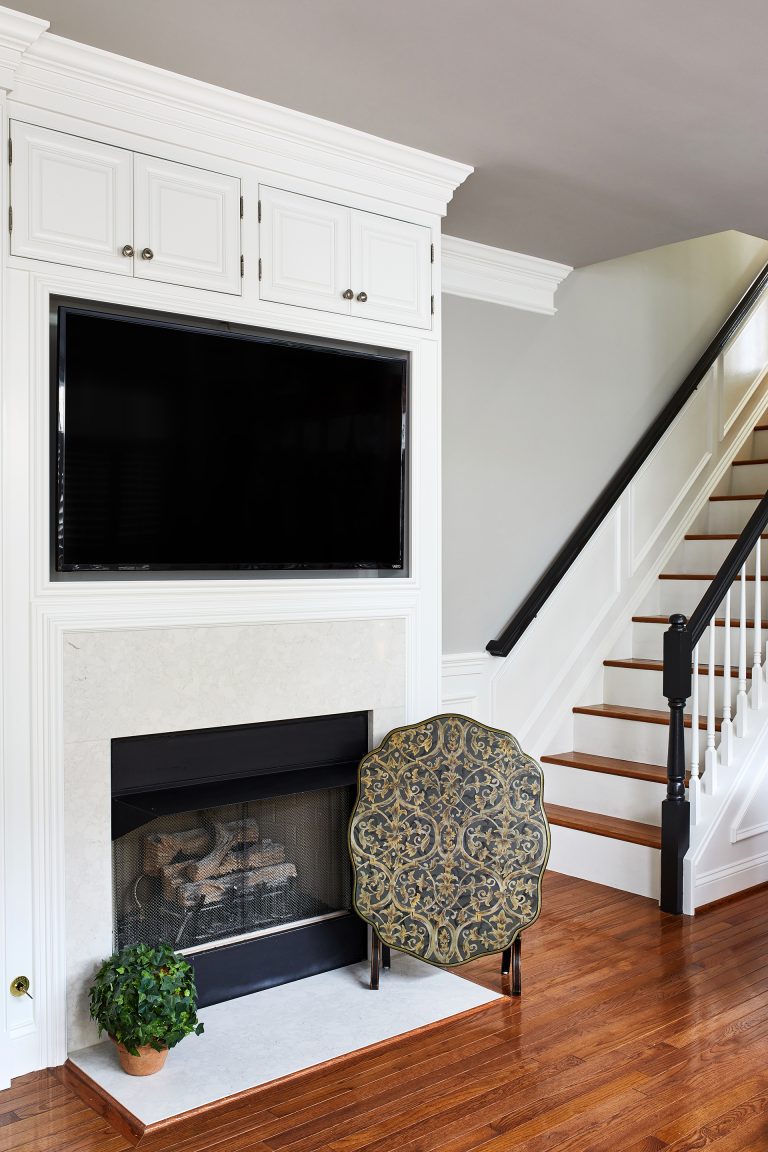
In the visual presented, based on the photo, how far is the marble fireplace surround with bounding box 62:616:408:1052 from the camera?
271 cm

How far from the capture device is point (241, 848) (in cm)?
310

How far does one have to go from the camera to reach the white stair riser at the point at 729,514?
18.2 feet

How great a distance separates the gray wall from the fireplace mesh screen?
52.7 inches

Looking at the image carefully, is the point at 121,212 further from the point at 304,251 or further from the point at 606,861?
the point at 606,861

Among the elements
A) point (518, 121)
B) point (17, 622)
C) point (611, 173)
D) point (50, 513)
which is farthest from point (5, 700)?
point (611, 173)

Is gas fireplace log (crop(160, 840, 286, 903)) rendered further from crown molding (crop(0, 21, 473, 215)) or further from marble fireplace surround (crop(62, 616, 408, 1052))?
crown molding (crop(0, 21, 473, 215))

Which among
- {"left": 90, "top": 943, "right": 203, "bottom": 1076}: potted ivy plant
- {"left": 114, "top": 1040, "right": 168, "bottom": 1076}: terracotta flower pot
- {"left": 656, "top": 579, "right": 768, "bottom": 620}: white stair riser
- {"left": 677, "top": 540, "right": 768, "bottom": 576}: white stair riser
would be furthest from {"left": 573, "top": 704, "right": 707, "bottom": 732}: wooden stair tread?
{"left": 114, "top": 1040, "right": 168, "bottom": 1076}: terracotta flower pot

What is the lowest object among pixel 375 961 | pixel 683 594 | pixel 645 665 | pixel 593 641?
pixel 375 961

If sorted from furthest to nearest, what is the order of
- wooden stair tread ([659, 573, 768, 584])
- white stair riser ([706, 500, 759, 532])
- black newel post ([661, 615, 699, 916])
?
white stair riser ([706, 500, 759, 532]) < wooden stair tread ([659, 573, 768, 584]) < black newel post ([661, 615, 699, 916])

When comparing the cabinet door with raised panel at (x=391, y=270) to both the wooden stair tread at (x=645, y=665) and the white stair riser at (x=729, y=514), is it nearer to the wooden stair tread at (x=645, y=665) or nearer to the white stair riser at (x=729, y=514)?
the wooden stair tread at (x=645, y=665)

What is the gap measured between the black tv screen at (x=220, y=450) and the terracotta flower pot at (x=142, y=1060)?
4.11 ft

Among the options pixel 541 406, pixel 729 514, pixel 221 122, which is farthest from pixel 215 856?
pixel 729 514

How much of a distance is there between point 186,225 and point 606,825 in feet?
9.37

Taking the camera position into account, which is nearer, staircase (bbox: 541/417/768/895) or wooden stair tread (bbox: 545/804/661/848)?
wooden stair tread (bbox: 545/804/661/848)
